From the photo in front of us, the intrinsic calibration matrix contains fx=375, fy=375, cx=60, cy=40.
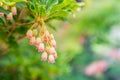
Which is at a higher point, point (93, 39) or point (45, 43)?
point (45, 43)

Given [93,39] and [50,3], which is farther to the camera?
[93,39]

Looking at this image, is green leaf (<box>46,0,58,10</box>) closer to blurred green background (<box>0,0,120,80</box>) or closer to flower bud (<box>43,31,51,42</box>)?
flower bud (<box>43,31,51,42</box>)

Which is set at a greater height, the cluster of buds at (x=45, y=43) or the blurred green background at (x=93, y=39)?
the cluster of buds at (x=45, y=43)

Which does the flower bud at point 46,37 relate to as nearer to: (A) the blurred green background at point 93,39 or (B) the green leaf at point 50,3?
(B) the green leaf at point 50,3

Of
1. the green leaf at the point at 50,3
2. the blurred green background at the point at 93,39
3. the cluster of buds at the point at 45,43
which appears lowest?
the blurred green background at the point at 93,39

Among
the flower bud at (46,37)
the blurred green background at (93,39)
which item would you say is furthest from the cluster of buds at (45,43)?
the blurred green background at (93,39)

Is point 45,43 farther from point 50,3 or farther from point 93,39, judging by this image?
point 93,39

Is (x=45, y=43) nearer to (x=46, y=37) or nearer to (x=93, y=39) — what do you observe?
(x=46, y=37)

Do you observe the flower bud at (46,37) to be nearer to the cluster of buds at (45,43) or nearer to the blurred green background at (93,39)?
the cluster of buds at (45,43)

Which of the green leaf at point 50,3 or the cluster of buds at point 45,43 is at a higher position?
the green leaf at point 50,3

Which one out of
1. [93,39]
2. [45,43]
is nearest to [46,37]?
[45,43]

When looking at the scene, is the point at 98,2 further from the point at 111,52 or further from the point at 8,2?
the point at 8,2

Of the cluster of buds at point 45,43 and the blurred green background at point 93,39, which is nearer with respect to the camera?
the cluster of buds at point 45,43
